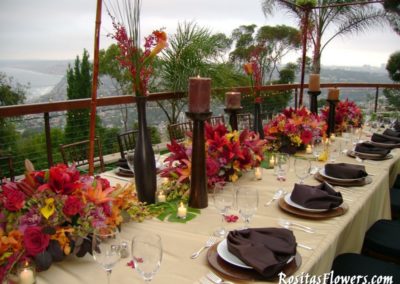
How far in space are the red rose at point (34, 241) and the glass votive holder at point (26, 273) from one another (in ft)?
0.17

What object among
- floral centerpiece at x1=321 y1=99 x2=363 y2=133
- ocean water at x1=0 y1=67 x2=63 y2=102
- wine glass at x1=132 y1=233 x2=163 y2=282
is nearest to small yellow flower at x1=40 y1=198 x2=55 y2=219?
wine glass at x1=132 y1=233 x2=163 y2=282

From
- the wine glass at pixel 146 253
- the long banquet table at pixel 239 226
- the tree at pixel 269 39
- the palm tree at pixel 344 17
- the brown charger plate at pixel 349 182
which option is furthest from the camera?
the tree at pixel 269 39

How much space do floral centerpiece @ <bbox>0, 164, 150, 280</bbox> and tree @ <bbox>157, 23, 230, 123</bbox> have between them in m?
3.74

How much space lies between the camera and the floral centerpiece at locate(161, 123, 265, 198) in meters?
1.67

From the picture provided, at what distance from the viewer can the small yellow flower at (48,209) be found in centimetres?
110

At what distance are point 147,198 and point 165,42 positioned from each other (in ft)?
2.07

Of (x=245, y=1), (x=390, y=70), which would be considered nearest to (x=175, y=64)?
(x=245, y=1)

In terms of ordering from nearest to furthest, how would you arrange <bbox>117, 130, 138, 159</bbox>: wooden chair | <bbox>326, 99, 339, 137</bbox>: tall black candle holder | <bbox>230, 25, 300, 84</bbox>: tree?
<bbox>117, 130, 138, 159</bbox>: wooden chair
<bbox>326, 99, 339, 137</bbox>: tall black candle holder
<bbox>230, 25, 300, 84</bbox>: tree

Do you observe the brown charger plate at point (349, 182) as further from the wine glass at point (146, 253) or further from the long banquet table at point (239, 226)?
the wine glass at point (146, 253)

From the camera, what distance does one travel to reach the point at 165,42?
54.5 inches

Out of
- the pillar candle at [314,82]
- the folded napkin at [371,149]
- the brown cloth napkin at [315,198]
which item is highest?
the pillar candle at [314,82]

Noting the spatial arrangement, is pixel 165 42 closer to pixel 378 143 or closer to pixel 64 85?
pixel 378 143

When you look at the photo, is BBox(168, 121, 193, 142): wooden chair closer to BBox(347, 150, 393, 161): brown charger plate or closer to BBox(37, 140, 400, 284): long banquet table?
BBox(37, 140, 400, 284): long banquet table

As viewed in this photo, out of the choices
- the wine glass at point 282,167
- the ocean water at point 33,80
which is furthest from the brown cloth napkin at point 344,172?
the ocean water at point 33,80
